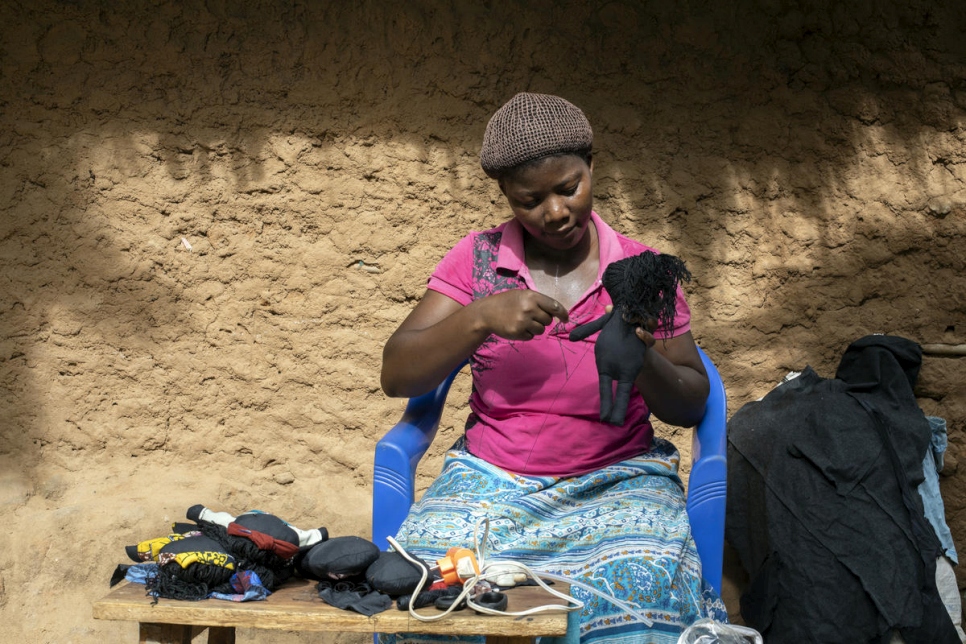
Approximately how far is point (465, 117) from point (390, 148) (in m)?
0.31

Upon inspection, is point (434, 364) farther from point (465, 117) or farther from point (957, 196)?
point (957, 196)

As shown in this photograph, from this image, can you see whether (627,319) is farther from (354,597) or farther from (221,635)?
(221,635)

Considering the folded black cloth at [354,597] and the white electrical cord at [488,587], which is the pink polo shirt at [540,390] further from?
the folded black cloth at [354,597]

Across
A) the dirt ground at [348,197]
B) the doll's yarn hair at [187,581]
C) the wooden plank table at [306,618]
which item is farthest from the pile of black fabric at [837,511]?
the doll's yarn hair at [187,581]

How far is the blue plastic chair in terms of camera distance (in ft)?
8.70

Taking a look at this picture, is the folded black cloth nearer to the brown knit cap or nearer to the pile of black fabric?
the brown knit cap

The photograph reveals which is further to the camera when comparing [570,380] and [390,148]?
[390,148]

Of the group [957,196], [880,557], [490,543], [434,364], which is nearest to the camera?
[490,543]

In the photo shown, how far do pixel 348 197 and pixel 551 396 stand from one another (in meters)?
1.57

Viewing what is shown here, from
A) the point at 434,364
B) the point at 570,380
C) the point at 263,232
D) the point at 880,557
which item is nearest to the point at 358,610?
the point at 434,364

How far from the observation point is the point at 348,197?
3.93 meters

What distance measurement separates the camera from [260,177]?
392 cm

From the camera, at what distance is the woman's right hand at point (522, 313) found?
7.64 feet

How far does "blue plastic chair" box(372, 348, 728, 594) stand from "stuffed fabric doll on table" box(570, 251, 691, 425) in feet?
1.73
